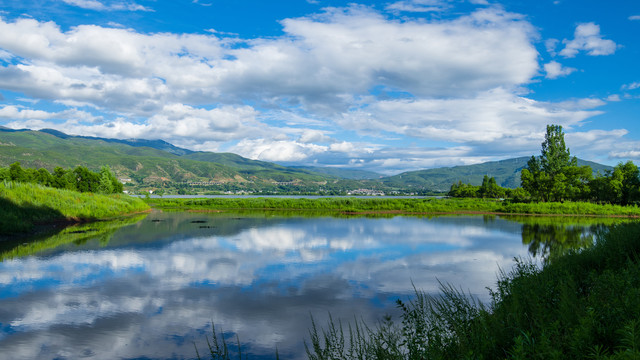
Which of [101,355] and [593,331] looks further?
[101,355]

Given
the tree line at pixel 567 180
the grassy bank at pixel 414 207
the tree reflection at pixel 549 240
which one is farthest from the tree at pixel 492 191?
the tree reflection at pixel 549 240

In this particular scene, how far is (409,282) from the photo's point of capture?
1537 centimetres

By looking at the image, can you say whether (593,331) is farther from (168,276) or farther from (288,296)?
(168,276)

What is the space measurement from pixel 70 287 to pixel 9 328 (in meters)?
4.16

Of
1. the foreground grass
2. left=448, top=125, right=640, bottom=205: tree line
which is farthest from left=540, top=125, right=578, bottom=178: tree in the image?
the foreground grass

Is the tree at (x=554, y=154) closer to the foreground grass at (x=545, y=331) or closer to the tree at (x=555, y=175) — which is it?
the tree at (x=555, y=175)

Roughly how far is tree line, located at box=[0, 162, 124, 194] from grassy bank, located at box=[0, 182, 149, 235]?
2786 cm

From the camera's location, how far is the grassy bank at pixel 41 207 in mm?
26703

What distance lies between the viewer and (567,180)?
213 feet

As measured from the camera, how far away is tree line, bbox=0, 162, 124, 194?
6894 cm

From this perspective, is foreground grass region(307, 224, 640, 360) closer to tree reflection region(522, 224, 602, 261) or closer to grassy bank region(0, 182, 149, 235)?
tree reflection region(522, 224, 602, 261)

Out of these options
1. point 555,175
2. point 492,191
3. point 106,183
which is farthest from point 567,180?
point 106,183

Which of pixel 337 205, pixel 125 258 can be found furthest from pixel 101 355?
pixel 337 205

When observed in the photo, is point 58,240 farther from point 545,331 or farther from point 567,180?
point 567,180
